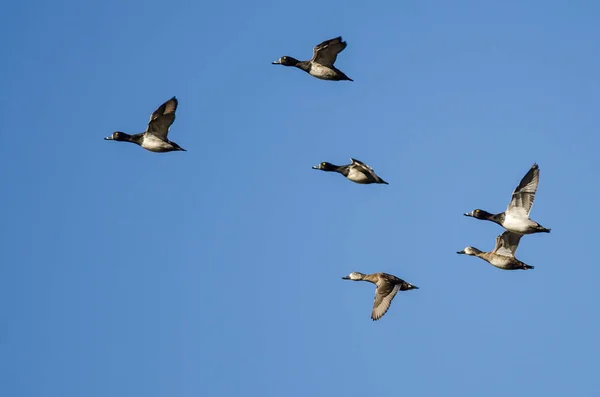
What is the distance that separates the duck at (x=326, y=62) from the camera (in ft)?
130

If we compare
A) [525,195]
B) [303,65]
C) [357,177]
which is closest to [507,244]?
[525,195]

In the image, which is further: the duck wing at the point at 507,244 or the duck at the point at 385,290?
the duck wing at the point at 507,244

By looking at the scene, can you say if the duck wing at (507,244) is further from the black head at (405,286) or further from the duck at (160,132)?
the duck at (160,132)

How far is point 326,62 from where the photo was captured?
132ft

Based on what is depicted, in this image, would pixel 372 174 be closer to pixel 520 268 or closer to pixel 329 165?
pixel 329 165

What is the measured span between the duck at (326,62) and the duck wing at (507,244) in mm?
6718

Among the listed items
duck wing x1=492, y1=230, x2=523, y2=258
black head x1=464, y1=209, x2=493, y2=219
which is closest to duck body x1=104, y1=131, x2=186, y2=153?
black head x1=464, y1=209, x2=493, y2=219

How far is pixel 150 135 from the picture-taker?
3906 cm

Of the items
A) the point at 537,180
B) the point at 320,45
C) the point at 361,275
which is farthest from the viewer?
the point at 361,275

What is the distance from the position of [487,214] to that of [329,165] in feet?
17.0

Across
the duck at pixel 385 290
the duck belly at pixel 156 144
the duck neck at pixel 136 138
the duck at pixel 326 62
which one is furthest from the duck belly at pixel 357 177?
the duck neck at pixel 136 138

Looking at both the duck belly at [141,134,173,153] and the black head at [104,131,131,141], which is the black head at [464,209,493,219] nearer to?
the duck belly at [141,134,173,153]

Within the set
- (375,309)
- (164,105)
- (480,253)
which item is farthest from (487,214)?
(164,105)

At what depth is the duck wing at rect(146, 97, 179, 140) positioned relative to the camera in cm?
3834
